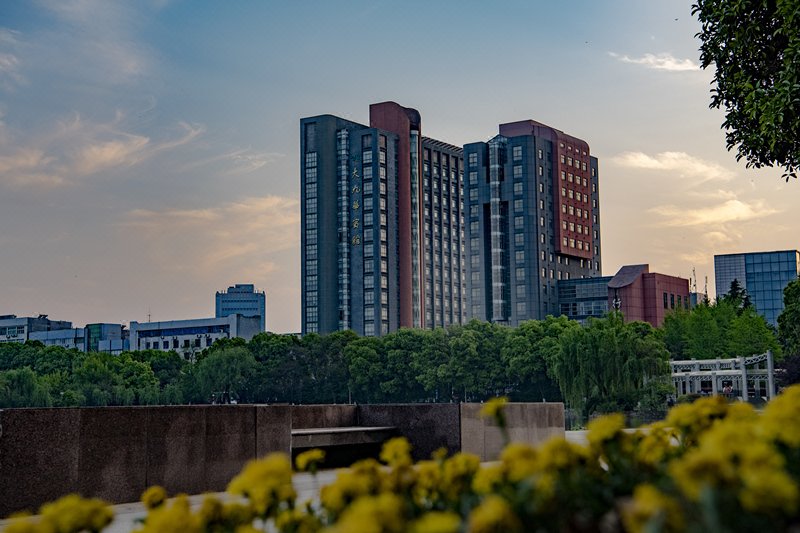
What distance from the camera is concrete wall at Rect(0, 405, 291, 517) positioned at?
356 inches

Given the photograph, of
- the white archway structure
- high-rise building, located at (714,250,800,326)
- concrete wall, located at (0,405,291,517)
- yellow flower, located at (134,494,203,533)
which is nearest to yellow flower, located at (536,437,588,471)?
yellow flower, located at (134,494,203,533)

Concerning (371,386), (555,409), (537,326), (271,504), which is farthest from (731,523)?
(371,386)

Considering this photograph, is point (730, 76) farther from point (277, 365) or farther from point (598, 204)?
point (598, 204)

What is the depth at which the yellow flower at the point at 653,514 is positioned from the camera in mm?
1969

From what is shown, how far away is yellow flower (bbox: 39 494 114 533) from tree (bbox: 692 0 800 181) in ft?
33.8

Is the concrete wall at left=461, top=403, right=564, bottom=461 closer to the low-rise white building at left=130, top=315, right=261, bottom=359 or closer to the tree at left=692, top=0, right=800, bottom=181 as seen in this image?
the tree at left=692, top=0, right=800, bottom=181

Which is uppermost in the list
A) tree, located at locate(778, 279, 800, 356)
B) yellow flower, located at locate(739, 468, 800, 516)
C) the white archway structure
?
tree, located at locate(778, 279, 800, 356)

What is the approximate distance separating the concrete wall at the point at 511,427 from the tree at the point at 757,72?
203 inches

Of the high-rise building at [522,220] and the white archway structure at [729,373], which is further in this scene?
the high-rise building at [522,220]

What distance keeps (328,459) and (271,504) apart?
11.6 metres

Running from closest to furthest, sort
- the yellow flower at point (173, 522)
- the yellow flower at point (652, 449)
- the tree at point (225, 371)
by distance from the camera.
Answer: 1. the yellow flower at point (173, 522)
2. the yellow flower at point (652, 449)
3. the tree at point (225, 371)

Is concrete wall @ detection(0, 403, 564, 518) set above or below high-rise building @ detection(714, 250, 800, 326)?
below

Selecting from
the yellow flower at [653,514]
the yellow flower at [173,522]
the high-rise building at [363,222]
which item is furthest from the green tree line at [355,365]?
the yellow flower at [653,514]

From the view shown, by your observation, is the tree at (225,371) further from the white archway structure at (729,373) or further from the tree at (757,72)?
the tree at (757,72)
